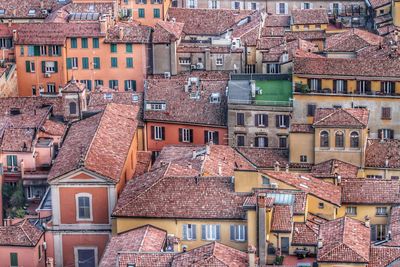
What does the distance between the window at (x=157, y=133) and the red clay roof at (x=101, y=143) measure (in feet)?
17.6

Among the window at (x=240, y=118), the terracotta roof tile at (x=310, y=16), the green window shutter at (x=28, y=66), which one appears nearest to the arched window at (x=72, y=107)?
the window at (x=240, y=118)

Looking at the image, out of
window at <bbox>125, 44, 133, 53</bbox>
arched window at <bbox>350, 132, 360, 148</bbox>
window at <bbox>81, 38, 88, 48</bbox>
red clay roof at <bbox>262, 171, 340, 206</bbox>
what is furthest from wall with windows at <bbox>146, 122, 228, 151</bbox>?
red clay roof at <bbox>262, 171, 340, 206</bbox>

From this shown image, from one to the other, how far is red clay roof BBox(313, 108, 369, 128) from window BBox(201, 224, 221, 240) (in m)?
17.3

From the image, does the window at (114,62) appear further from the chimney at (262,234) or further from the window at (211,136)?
the chimney at (262,234)

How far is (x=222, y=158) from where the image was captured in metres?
112

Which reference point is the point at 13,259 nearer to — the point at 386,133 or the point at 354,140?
the point at 354,140

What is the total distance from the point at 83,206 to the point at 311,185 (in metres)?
16.5

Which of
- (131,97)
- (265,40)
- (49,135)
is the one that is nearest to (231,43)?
(265,40)

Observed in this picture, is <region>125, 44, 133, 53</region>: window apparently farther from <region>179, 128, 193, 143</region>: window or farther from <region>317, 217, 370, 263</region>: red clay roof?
<region>317, 217, 370, 263</region>: red clay roof

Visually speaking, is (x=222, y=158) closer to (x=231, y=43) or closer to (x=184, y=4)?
(x=231, y=43)

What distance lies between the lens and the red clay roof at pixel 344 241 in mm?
90750

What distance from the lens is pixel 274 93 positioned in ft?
404

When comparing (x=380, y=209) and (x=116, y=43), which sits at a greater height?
(x=116, y=43)

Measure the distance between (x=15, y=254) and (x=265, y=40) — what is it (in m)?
45.5
